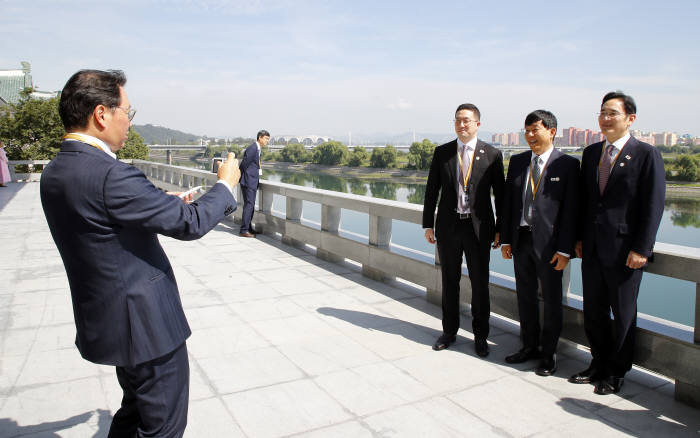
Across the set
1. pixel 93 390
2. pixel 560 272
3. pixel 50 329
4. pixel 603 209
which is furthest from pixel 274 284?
pixel 603 209

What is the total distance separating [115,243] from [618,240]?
299cm

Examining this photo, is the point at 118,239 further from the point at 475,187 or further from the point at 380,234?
the point at 380,234

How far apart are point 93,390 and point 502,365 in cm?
289

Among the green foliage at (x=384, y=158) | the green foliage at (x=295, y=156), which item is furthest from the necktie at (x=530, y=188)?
the green foliage at (x=295, y=156)

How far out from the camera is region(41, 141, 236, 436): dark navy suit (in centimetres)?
172

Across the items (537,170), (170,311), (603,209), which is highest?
(537,170)

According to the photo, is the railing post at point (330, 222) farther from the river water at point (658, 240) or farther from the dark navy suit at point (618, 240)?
the dark navy suit at point (618, 240)

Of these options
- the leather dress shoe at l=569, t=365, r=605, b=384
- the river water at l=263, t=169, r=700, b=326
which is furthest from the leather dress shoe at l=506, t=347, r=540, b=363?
the river water at l=263, t=169, r=700, b=326

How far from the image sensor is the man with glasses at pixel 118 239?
1.73 metres

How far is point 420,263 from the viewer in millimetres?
5402

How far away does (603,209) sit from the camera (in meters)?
3.37

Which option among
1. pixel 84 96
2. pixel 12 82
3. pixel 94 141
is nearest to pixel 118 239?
pixel 94 141

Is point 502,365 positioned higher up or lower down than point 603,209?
lower down

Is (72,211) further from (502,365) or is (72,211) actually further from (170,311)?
(502,365)
